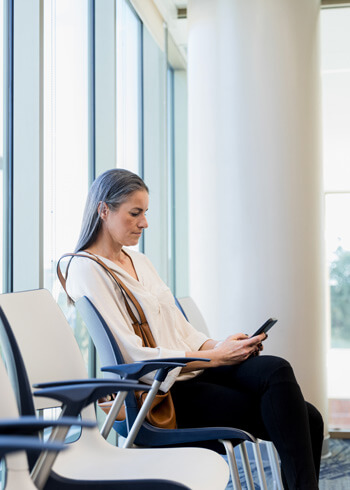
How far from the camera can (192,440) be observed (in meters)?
1.66

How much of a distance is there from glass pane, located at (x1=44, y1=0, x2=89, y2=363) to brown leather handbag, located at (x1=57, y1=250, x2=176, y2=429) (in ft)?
2.43

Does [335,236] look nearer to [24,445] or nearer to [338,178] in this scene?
[338,178]

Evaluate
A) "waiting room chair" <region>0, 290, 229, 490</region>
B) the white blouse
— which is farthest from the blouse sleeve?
"waiting room chair" <region>0, 290, 229, 490</region>

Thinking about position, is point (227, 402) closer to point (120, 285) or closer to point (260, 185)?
point (120, 285)

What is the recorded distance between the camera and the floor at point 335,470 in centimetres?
283

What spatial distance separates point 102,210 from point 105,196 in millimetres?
46

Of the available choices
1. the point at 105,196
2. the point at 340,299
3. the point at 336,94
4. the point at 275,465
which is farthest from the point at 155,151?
the point at 340,299

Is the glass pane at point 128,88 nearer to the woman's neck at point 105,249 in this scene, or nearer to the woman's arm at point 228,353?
the woman's neck at point 105,249

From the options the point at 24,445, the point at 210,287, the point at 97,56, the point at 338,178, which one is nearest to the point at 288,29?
the point at 97,56

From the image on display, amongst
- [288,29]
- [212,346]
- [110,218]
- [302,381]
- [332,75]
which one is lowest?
[302,381]

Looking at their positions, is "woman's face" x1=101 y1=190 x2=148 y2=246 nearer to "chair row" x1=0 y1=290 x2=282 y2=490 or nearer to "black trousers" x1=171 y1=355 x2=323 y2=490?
"chair row" x1=0 y1=290 x2=282 y2=490

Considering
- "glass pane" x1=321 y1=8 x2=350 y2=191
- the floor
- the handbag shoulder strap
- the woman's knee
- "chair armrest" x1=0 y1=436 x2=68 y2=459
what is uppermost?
"glass pane" x1=321 y1=8 x2=350 y2=191

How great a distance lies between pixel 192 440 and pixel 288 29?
2.53 metres

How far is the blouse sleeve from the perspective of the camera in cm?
175
